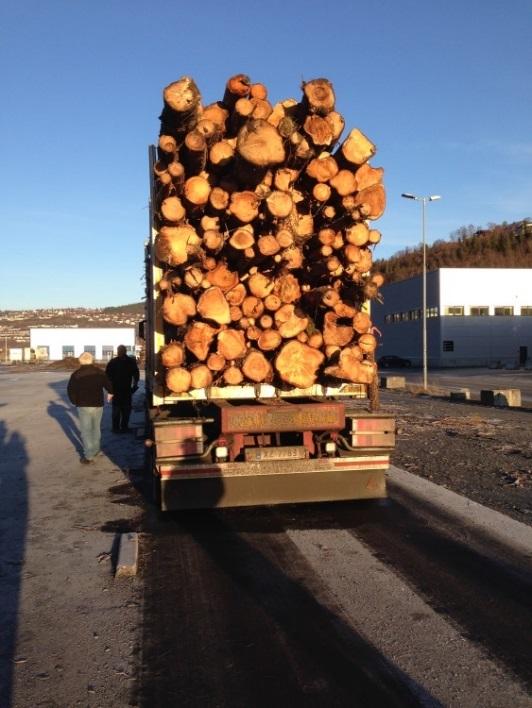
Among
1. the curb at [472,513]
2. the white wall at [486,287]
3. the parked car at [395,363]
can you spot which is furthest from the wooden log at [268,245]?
the parked car at [395,363]

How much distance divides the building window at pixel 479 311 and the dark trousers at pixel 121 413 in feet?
165

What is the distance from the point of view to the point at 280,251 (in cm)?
635

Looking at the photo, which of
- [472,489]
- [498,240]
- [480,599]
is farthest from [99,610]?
[498,240]

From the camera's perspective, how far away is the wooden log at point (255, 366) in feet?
21.1

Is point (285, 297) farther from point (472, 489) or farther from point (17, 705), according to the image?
point (17, 705)

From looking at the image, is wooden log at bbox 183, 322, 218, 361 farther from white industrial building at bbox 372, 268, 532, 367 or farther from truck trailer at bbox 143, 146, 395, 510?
white industrial building at bbox 372, 268, 532, 367

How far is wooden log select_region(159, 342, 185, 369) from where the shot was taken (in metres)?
6.28

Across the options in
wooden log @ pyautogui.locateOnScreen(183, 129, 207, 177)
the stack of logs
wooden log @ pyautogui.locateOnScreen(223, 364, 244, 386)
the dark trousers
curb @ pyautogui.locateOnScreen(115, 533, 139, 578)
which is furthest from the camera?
the dark trousers

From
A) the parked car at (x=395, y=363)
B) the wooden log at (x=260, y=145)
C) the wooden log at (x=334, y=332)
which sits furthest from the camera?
the parked car at (x=395, y=363)

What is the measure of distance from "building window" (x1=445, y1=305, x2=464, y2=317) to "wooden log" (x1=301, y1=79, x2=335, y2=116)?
5433cm

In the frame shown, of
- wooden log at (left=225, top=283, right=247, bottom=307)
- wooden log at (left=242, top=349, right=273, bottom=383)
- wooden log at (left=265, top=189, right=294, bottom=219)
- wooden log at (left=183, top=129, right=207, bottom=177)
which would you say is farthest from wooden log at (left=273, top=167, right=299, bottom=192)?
wooden log at (left=242, top=349, right=273, bottom=383)

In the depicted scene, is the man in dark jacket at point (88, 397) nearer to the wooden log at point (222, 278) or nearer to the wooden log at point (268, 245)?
the wooden log at point (222, 278)

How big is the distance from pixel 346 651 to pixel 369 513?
3243 millimetres

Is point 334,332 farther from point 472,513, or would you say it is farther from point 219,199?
point 472,513
